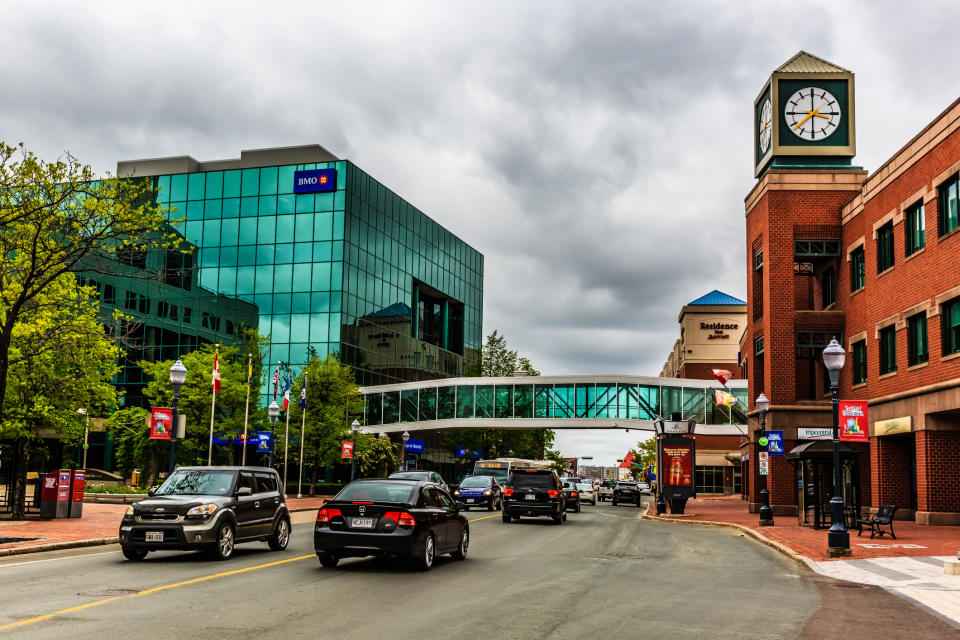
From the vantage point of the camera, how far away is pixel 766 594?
13.7 m

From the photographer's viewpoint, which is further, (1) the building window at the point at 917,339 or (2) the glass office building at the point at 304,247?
(2) the glass office building at the point at 304,247

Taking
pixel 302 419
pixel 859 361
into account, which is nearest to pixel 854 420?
pixel 859 361

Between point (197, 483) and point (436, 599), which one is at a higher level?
point (197, 483)

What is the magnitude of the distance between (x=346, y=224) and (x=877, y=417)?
42.2m

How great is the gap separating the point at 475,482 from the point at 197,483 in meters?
27.3

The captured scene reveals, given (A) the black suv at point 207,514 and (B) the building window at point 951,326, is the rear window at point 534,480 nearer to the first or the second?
(B) the building window at point 951,326

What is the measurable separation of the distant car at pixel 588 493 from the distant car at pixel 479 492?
51.4 ft

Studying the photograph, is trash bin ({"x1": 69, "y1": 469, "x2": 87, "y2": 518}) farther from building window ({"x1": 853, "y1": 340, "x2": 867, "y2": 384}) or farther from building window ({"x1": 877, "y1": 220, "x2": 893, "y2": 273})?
building window ({"x1": 853, "y1": 340, "x2": 867, "y2": 384})

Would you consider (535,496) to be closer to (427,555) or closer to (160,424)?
(160,424)

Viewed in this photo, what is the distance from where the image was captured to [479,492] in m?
42.8

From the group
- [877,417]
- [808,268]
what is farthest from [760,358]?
[877,417]

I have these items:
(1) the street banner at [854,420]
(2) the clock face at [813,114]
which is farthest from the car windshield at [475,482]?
(2) the clock face at [813,114]

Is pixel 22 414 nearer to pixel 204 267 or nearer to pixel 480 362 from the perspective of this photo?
pixel 204 267

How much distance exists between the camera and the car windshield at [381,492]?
15523 mm
